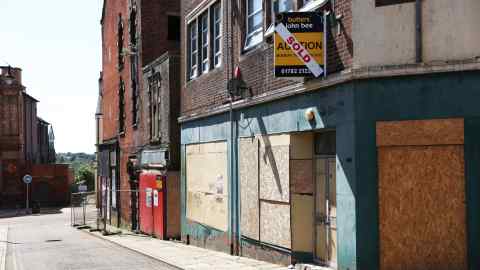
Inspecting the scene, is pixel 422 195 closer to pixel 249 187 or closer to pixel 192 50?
pixel 249 187

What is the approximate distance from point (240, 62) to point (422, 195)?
23.3 ft

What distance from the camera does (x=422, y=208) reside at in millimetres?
9805

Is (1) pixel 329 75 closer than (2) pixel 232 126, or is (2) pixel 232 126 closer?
(1) pixel 329 75

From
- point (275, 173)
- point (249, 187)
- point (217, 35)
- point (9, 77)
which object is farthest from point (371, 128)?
point (9, 77)

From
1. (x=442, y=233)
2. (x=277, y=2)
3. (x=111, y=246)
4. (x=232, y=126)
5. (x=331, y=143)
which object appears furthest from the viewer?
(x=111, y=246)

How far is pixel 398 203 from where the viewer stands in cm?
995

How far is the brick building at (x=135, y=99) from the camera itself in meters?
24.5

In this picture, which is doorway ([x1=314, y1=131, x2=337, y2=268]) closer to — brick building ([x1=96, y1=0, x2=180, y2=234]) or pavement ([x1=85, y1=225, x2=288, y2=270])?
pavement ([x1=85, y1=225, x2=288, y2=270])

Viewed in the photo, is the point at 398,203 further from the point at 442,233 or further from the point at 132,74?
the point at 132,74

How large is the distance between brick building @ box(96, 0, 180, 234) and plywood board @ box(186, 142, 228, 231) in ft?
12.1

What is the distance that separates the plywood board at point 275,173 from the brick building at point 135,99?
1007 centimetres

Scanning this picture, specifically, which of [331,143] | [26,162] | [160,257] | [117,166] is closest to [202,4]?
[160,257]

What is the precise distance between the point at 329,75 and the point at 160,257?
860cm

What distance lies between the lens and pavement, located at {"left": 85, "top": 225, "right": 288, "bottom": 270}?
557 inches
